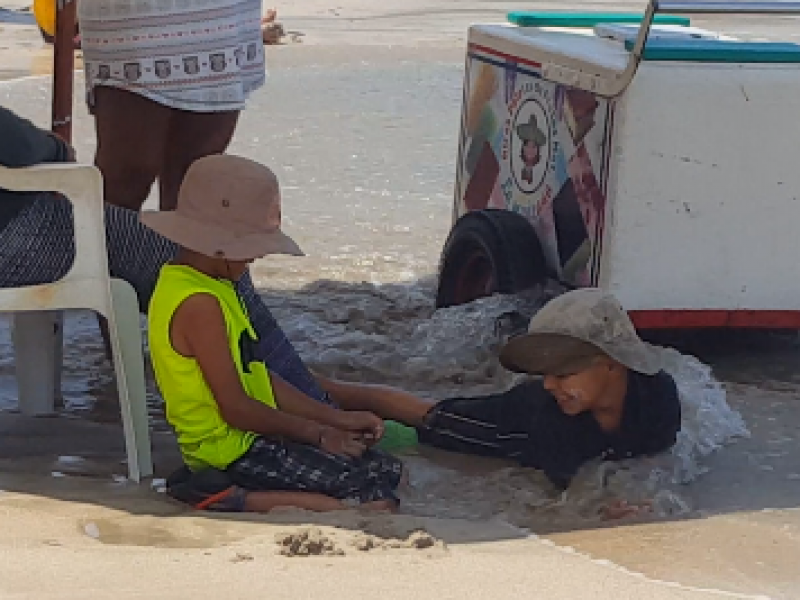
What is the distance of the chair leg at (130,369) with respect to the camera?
350 centimetres

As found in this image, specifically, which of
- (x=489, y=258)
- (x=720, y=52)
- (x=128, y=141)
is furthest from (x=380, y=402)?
(x=720, y=52)

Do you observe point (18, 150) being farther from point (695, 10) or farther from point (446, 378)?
point (695, 10)

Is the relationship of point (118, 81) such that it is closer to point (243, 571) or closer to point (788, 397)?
point (243, 571)

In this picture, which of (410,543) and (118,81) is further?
(118,81)

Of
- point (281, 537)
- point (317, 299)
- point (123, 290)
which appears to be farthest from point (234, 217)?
point (317, 299)

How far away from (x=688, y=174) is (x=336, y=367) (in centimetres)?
117

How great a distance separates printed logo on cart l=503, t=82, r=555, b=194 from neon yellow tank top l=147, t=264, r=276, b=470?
1525 millimetres

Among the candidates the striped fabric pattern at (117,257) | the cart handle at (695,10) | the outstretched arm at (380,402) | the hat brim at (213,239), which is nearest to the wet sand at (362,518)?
the outstretched arm at (380,402)

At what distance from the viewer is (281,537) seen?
3.00m

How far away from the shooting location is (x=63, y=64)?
4383mm

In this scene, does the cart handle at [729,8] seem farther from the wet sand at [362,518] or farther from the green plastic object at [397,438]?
the green plastic object at [397,438]

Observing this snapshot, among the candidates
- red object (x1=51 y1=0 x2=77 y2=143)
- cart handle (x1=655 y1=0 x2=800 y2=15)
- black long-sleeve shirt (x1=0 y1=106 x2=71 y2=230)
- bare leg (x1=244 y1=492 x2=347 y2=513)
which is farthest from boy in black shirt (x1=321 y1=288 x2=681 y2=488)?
red object (x1=51 y1=0 x2=77 y2=143)

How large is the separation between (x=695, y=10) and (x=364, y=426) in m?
1.39

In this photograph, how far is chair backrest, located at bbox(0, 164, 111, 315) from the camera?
3453mm
